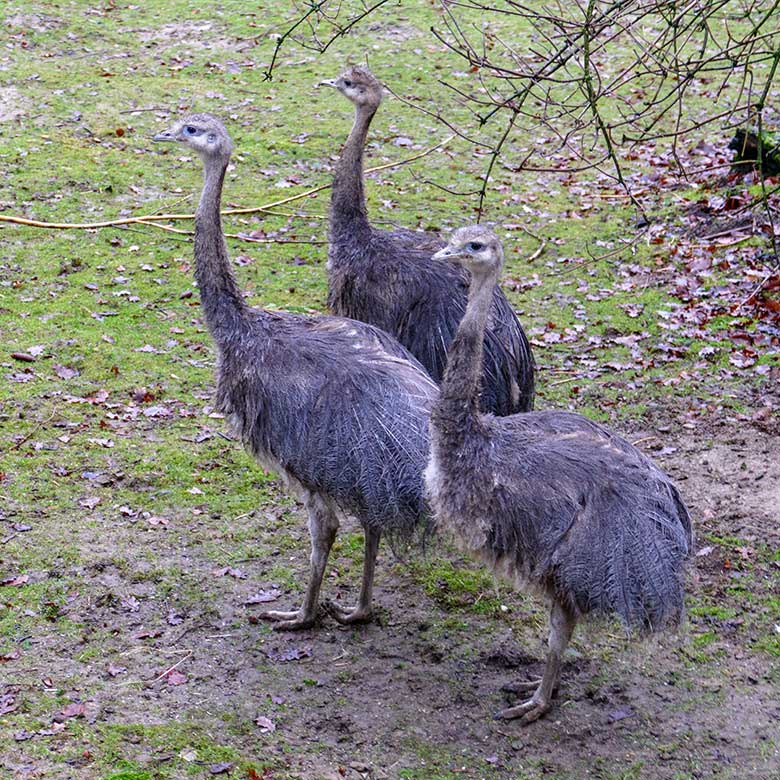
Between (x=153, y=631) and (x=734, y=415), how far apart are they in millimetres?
4728

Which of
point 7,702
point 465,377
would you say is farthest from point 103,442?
point 465,377

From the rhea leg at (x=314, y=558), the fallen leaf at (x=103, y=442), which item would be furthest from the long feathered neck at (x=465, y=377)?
the fallen leaf at (x=103, y=442)

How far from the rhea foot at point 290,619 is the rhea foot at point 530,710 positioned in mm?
1282

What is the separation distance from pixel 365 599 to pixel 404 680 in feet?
1.96

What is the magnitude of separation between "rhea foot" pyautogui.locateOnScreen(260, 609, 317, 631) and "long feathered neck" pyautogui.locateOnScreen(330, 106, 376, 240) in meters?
2.72

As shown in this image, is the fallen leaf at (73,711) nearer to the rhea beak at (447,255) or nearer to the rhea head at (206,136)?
the rhea beak at (447,255)

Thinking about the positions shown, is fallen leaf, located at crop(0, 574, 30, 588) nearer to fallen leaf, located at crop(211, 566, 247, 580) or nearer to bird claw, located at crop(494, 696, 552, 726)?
fallen leaf, located at crop(211, 566, 247, 580)

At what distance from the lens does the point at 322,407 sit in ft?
20.2

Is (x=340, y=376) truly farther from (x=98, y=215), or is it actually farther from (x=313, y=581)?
(x=98, y=215)

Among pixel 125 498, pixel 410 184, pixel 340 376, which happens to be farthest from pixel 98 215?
pixel 340 376

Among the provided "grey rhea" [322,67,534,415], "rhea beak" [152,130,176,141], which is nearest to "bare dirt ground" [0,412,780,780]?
"grey rhea" [322,67,534,415]

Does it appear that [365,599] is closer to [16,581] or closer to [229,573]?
[229,573]

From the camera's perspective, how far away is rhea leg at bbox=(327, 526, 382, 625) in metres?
6.48

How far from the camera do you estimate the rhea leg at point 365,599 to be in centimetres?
648
